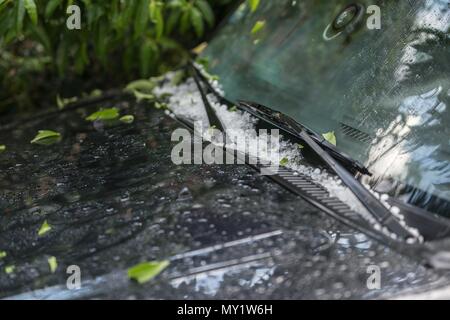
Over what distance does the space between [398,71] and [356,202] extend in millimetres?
616

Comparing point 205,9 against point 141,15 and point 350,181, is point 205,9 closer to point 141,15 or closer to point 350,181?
point 141,15

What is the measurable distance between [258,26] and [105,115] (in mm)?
892

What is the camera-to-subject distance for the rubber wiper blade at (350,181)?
160 centimetres

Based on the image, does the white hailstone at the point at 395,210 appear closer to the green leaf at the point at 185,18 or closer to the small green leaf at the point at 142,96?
the small green leaf at the point at 142,96

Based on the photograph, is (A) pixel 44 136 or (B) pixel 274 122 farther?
(A) pixel 44 136

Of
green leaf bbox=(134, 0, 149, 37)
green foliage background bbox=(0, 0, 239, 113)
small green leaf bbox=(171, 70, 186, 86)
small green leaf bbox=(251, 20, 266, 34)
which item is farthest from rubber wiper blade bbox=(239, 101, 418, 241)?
green foliage background bbox=(0, 0, 239, 113)

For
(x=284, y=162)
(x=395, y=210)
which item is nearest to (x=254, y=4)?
(x=284, y=162)

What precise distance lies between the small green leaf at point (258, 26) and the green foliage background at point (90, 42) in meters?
0.62

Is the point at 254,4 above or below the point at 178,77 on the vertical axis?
above

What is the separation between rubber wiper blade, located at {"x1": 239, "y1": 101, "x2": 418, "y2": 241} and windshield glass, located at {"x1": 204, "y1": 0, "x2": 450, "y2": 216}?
7 centimetres

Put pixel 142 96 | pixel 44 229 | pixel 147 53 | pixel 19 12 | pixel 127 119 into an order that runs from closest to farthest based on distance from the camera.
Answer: pixel 44 229 → pixel 127 119 → pixel 19 12 → pixel 142 96 → pixel 147 53

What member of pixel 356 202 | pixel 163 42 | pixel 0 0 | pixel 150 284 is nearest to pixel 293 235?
pixel 356 202

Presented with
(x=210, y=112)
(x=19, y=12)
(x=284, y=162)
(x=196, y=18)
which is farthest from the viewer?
(x=196, y=18)

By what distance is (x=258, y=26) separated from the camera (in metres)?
2.88
